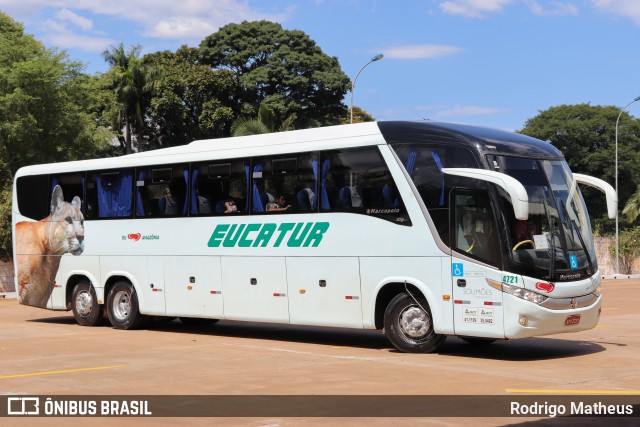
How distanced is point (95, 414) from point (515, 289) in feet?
21.5

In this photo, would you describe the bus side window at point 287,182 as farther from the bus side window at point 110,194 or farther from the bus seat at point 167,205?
the bus side window at point 110,194

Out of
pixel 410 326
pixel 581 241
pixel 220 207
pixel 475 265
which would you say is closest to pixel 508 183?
pixel 475 265

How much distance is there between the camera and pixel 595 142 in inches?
2889

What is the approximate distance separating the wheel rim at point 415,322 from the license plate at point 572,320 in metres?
2.09

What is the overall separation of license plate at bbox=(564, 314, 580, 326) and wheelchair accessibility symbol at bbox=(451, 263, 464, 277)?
1.65 m

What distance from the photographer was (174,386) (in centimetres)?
1137

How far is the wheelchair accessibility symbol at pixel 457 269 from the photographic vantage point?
46.3ft

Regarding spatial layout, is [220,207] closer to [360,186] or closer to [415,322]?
[360,186]

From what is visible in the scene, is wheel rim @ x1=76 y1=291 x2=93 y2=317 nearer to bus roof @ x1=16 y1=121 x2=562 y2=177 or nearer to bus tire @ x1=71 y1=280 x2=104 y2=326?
bus tire @ x1=71 y1=280 x2=104 y2=326

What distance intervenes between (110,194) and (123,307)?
2417mm

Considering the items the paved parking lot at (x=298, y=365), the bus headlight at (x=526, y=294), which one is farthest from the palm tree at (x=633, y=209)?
the bus headlight at (x=526, y=294)

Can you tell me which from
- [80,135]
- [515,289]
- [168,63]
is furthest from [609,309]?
[168,63]

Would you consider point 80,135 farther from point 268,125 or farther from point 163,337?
point 163,337

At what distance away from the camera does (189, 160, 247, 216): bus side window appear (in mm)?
17422
